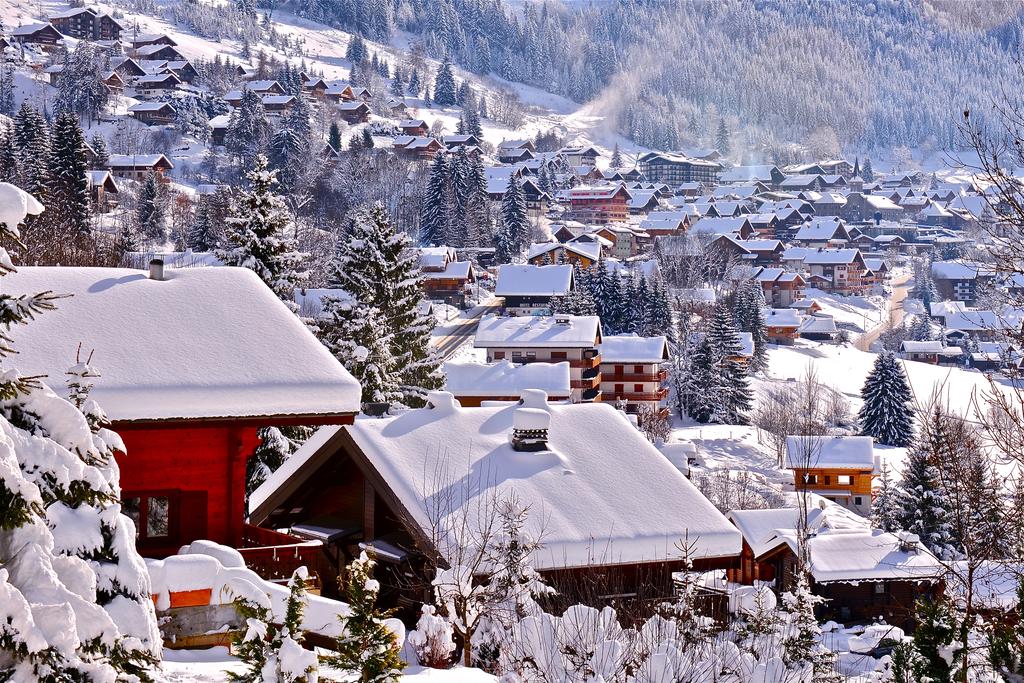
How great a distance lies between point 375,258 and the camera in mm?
36531

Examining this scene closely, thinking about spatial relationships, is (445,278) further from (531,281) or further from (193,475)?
(193,475)

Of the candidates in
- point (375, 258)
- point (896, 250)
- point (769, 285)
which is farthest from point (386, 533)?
point (896, 250)

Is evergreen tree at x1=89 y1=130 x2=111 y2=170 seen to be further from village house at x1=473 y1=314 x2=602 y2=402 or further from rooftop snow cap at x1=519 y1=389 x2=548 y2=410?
rooftop snow cap at x1=519 y1=389 x2=548 y2=410

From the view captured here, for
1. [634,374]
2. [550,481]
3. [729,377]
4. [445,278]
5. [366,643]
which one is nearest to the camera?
[366,643]

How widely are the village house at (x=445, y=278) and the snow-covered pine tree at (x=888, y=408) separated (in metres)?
28.8

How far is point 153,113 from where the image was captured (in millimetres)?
121188

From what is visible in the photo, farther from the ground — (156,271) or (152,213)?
(152,213)

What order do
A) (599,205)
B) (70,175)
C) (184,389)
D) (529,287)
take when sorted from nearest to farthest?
(184,389), (70,175), (529,287), (599,205)

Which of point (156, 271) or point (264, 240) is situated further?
point (264, 240)

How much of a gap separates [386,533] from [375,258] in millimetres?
20778

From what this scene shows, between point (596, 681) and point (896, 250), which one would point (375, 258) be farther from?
point (896, 250)

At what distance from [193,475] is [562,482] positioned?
18.3 feet

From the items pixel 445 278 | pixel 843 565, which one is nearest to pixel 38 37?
pixel 445 278

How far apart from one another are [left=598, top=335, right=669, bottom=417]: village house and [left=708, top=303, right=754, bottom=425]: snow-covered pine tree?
4206 millimetres
